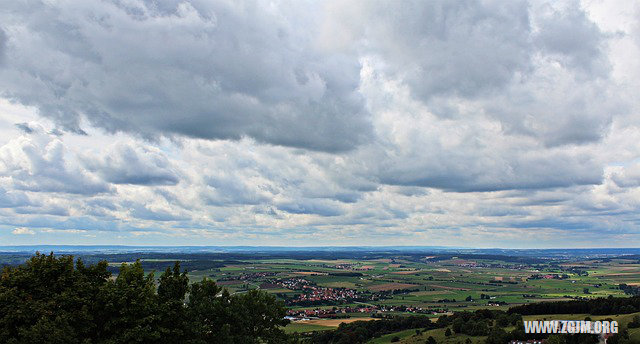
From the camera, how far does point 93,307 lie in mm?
42562

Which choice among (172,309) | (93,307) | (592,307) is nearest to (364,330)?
(592,307)

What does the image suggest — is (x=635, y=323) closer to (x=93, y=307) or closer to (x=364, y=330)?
(x=364, y=330)

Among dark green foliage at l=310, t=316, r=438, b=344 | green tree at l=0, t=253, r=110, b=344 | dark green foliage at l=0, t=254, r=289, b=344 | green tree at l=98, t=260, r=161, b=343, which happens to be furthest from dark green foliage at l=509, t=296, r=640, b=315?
green tree at l=0, t=253, r=110, b=344

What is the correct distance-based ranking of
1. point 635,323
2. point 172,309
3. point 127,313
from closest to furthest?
point 127,313 → point 172,309 → point 635,323

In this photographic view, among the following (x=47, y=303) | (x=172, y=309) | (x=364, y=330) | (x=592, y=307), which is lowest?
(x=364, y=330)

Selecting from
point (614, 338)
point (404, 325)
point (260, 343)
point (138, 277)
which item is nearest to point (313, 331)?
point (404, 325)

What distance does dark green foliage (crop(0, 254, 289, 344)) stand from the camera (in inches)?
1540

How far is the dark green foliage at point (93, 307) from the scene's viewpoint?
39.1 m

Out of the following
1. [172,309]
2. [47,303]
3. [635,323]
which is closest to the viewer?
[47,303]

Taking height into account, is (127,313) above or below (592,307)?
above

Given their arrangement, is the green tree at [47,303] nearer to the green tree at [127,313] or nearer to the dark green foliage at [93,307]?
the dark green foliage at [93,307]

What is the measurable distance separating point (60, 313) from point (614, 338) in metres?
103

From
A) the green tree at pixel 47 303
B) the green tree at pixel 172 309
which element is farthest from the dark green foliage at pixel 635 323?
the green tree at pixel 47 303

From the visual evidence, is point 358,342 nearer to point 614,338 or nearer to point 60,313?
point 614,338
